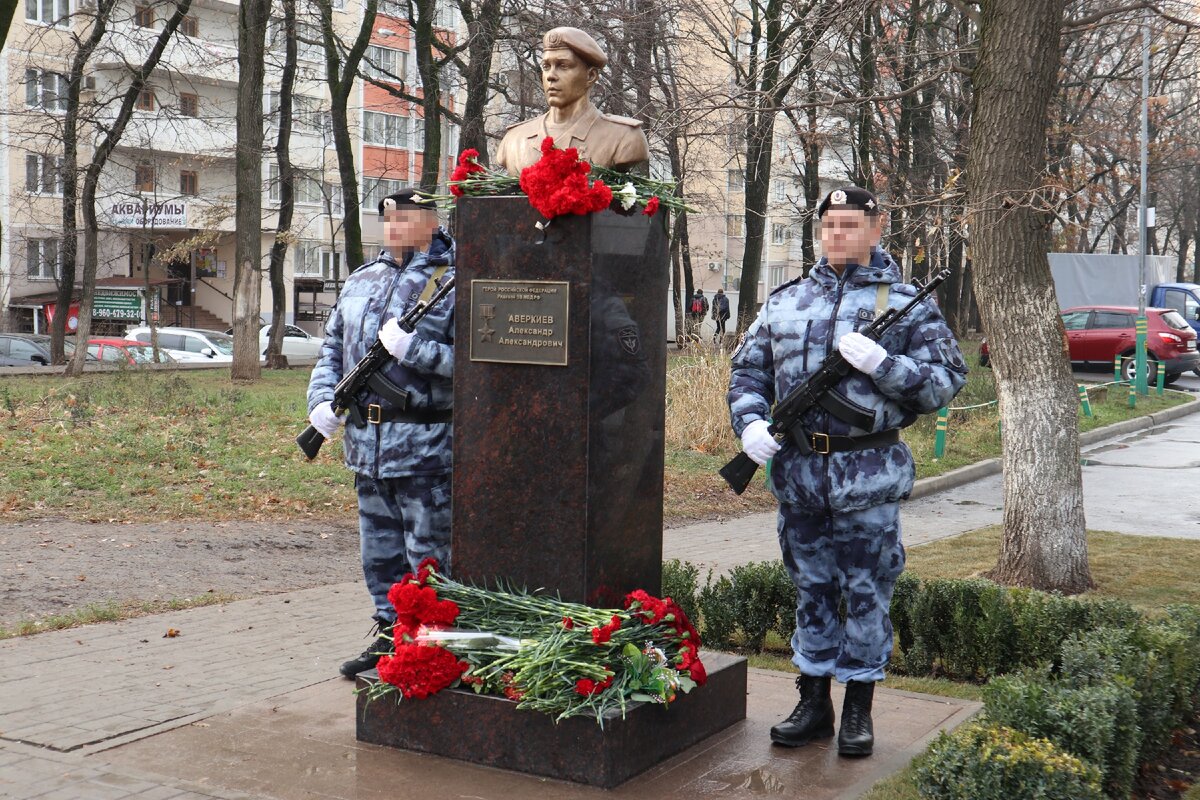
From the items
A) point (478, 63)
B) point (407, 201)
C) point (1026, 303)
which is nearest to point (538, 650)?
point (407, 201)

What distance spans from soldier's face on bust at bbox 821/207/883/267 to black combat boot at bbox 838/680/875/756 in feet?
5.41

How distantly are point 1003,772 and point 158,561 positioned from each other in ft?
21.7

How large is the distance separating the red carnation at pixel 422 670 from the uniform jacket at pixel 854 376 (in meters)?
1.43

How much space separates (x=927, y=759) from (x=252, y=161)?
64.1 ft

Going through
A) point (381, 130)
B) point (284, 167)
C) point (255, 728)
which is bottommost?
point (255, 728)

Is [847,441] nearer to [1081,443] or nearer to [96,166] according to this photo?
[1081,443]

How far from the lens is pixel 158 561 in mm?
8922

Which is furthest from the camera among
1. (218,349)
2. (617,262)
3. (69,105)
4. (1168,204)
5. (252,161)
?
(1168,204)

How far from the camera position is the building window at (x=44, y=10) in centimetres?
4466

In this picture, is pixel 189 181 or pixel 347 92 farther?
pixel 189 181

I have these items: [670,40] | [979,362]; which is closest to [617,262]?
[670,40]

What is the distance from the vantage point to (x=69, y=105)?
25031 mm

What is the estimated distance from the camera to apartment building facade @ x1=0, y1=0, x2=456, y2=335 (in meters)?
42.5

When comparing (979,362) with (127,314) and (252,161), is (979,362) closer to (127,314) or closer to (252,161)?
(252,161)
